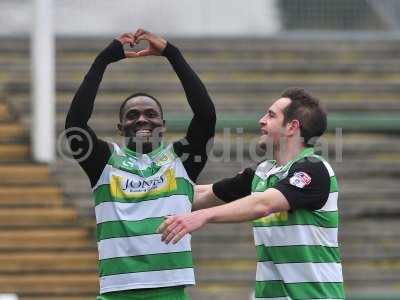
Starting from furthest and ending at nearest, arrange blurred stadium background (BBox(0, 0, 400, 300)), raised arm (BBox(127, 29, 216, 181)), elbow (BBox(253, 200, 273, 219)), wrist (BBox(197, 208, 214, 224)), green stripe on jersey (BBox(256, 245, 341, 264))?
1. blurred stadium background (BBox(0, 0, 400, 300))
2. raised arm (BBox(127, 29, 216, 181))
3. green stripe on jersey (BBox(256, 245, 341, 264))
4. elbow (BBox(253, 200, 273, 219))
5. wrist (BBox(197, 208, 214, 224))

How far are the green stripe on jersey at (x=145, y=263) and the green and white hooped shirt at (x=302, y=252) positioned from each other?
42 cm

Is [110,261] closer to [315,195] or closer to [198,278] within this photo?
[315,195]

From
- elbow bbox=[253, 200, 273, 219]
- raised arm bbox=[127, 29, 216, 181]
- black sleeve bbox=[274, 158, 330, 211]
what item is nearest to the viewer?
elbow bbox=[253, 200, 273, 219]

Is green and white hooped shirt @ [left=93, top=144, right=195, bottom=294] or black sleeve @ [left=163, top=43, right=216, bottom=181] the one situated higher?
black sleeve @ [left=163, top=43, right=216, bottom=181]

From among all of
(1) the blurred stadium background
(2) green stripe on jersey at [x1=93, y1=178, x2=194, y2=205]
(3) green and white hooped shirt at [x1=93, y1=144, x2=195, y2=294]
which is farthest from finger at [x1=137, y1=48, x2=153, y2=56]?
(1) the blurred stadium background

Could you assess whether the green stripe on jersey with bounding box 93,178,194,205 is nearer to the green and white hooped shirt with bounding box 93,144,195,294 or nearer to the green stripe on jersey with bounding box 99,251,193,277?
the green and white hooped shirt with bounding box 93,144,195,294

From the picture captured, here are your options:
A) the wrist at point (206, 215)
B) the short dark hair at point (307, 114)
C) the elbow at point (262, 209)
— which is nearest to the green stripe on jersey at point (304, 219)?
the elbow at point (262, 209)

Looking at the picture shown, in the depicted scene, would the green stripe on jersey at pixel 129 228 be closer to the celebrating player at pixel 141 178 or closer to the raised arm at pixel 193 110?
the celebrating player at pixel 141 178

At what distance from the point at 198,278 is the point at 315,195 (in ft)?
17.4

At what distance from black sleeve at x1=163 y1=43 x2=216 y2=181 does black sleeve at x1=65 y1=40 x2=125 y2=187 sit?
27 centimetres

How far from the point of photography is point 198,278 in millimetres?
11211

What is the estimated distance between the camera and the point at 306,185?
236 inches

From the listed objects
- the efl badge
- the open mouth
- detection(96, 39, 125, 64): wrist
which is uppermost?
detection(96, 39, 125, 64): wrist

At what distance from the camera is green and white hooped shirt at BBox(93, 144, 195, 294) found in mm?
6199
